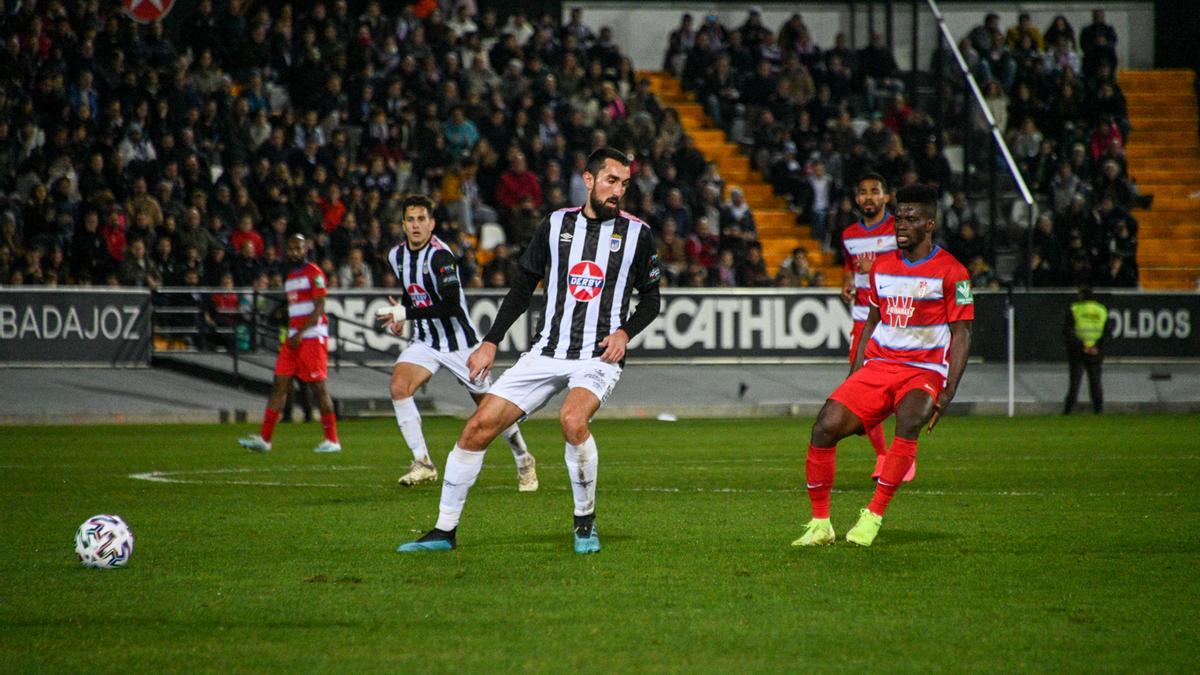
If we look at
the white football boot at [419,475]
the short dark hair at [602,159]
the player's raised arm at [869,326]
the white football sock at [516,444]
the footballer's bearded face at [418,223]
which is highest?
the short dark hair at [602,159]

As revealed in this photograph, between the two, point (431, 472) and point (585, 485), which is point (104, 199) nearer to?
point (431, 472)

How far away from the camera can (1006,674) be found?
5.43 metres

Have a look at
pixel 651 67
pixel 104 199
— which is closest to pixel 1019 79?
pixel 651 67

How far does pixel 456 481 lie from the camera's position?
27.3ft

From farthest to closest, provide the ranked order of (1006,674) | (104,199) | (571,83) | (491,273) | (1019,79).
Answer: (1019,79)
(571,83)
(491,273)
(104,199)
(1006,674)

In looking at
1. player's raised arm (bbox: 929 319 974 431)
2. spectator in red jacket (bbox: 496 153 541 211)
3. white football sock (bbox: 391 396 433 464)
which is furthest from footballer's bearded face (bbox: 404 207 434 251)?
spectator in red jacket (bbox: 496 153 541 211)

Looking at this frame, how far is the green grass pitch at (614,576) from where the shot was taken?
582 centimetres

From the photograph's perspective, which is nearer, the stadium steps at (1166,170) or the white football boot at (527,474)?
the white football boot at (527,474)

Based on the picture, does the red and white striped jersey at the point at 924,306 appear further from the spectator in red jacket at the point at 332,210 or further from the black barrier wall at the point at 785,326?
the spectator in red jacket at the point at 332,210

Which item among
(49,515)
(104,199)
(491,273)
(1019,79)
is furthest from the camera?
(1019,79)

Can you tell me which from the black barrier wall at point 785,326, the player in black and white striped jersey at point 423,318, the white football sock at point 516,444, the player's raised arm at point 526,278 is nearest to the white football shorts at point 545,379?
the player's raised arm at point 526,278

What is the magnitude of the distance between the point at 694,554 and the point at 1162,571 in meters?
2.31

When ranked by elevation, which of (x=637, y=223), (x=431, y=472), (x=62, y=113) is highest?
(x=62, y=113)

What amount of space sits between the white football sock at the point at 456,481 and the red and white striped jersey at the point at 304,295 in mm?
8698
